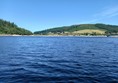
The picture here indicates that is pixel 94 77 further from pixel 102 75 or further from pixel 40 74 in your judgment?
Answer: pixel 40 74

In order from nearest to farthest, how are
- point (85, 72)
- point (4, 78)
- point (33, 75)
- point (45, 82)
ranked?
point (45, 82)
point (4, 78)
point (33, 75)
point (85, 72)

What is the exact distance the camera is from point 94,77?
89.6 feet

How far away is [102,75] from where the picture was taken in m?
28.7

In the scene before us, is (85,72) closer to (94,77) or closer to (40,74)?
(94,77)

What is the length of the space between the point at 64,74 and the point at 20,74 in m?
5.27

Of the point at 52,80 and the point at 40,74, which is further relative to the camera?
the point at 40,74

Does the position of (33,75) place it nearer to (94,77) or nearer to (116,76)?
(94,77)

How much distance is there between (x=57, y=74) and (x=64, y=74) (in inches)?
33.2

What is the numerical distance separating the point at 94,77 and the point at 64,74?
12.6ft

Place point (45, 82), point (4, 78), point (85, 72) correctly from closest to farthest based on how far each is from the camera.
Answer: point (45, 82) → point (4, 78) → point (85, 72)

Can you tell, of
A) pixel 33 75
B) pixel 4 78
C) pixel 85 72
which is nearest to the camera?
pixel 4 78

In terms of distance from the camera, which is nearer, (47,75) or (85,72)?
(47,75)

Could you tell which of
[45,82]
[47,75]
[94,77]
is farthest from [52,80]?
[94,77]

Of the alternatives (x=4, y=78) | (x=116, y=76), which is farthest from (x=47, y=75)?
(x=116, y=76)
